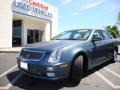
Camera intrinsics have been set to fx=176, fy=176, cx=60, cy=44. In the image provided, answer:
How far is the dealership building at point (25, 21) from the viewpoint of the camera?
17.0 meters

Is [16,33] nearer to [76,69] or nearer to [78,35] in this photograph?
[78,35]

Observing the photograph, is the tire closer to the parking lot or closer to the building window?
the parking lot

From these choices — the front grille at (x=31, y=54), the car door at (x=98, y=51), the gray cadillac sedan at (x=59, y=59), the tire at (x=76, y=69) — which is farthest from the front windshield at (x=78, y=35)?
the front grille at (x=31, y=54)

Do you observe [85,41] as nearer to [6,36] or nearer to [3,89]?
[3,89]

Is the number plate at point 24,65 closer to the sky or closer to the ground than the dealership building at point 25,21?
closer to the ground

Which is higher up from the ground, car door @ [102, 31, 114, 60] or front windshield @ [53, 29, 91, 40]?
front windshield @ [53, 29, 91, 40]

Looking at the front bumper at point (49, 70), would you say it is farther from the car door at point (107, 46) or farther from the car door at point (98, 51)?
the car door at point (107, 46)

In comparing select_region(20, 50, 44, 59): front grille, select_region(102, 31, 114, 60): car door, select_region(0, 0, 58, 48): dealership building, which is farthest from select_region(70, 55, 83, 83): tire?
select_region(0, 0, 58, 48): dealership building

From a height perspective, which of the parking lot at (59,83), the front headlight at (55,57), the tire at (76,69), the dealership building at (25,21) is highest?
the dealership building at (25,21)

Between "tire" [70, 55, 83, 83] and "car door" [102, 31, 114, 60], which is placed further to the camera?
"car door" [102, 31, 114, 60]

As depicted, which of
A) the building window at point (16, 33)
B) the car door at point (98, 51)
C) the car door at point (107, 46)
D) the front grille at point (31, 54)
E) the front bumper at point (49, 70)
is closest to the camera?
the front bumper at point (49, 70)

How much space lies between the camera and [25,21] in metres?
21.8

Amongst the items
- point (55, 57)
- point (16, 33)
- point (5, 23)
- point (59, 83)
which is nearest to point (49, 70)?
point (55, 57)

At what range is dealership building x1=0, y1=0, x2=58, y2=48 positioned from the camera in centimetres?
1702
